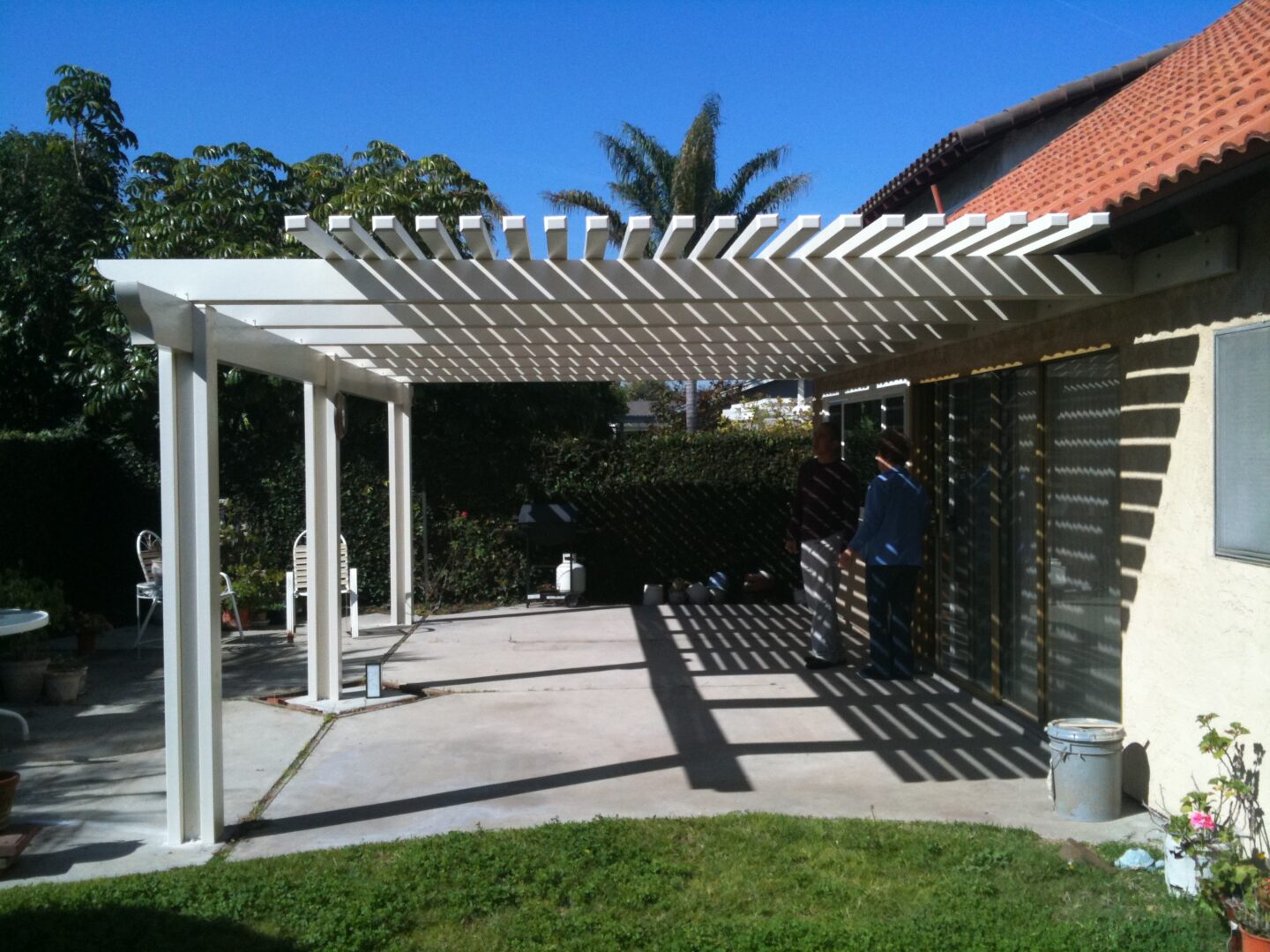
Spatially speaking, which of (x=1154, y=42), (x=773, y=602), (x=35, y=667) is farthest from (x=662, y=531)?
(x=1154, y=42)

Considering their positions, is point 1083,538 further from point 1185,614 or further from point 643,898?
point 643,898

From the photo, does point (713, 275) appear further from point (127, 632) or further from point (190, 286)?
point (127, 632)

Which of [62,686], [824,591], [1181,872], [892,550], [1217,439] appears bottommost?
[1181,872]

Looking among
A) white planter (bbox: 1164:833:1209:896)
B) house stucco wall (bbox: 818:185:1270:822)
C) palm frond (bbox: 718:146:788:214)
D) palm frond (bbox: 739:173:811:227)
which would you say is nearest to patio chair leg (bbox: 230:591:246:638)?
house stucco wall (bbox: 818:185:1270:822)

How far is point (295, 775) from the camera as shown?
5781 mm

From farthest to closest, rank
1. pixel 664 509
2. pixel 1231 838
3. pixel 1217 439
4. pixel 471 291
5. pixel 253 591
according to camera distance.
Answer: pixel 664 509 → pixel 253 591 → pixel 471 291 → pixel 1217 439 → pixel 1231 838

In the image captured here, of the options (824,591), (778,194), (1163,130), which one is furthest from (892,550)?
(778,194)

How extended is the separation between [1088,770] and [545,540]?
7.75m

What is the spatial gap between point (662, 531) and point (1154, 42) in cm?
868

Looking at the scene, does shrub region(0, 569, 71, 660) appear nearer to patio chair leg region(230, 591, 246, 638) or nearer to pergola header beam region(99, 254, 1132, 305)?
patio chair leg region(230, 591, 246, 638)

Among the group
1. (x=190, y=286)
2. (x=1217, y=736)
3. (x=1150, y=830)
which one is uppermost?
(x=190, y=286)

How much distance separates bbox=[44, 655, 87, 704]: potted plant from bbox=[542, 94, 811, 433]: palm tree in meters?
18.0

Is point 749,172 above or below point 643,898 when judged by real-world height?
above

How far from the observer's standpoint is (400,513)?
1114 centimetres
